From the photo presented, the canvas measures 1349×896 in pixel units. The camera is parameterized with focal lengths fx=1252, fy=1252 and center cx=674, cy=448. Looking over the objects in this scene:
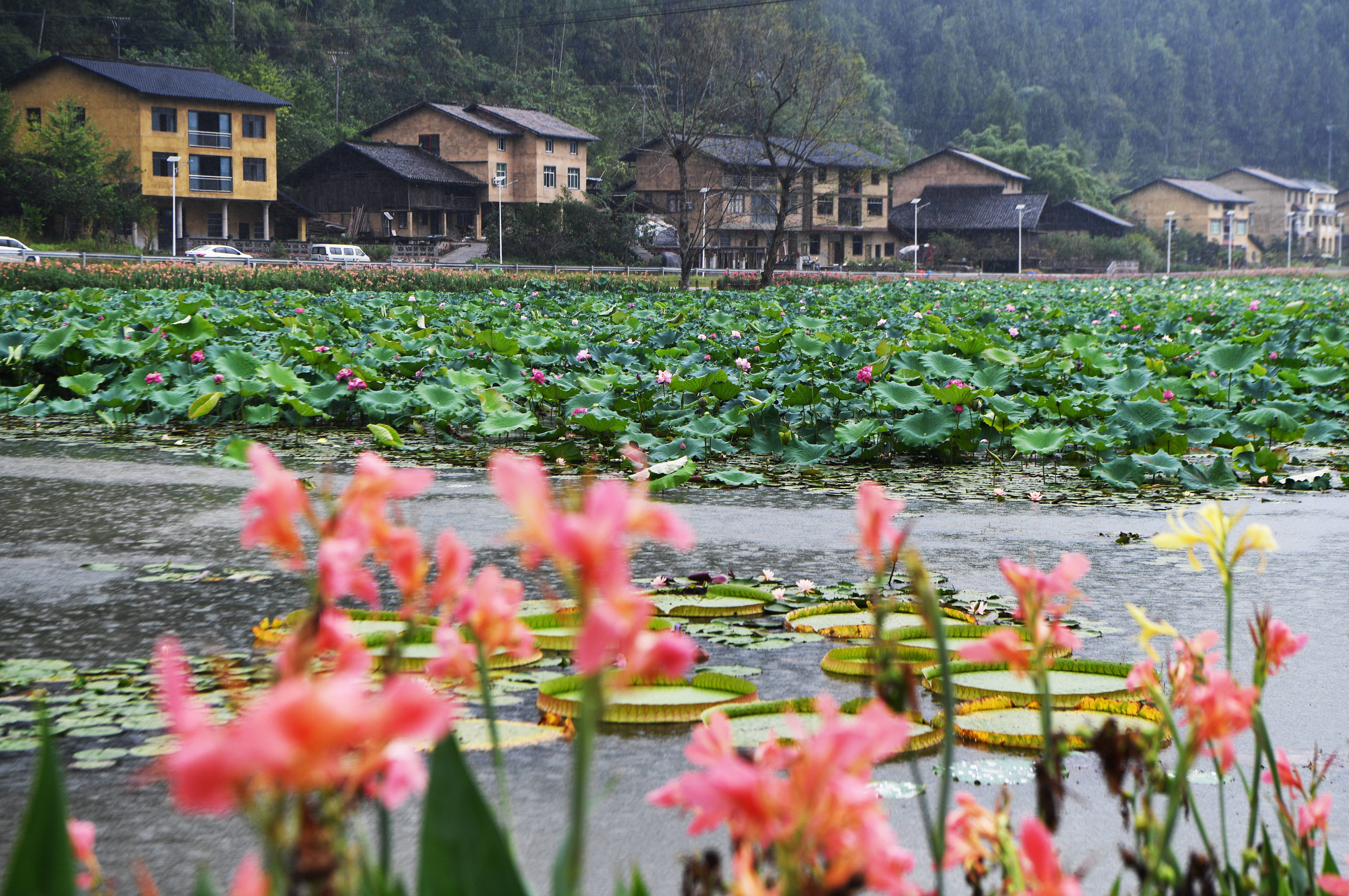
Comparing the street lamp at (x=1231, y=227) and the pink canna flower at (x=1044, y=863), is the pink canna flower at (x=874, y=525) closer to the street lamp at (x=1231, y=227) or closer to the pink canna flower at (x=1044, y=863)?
the pink canna flower at (x=1044, y=863)

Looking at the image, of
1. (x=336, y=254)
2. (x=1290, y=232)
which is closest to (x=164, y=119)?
(x=336, y=254)

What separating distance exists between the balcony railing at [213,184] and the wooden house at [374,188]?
4516mm

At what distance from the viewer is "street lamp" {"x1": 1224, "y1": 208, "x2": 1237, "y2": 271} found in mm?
68125

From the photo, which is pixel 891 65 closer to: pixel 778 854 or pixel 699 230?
pixel 699 230

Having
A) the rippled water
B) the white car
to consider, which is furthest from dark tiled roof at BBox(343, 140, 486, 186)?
the rippled water

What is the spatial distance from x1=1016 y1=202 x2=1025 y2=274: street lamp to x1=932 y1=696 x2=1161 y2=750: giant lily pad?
162 feet

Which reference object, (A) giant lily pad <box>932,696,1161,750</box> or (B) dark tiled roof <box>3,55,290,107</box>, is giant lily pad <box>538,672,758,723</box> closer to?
(A) giant lily pad <box>932,696,1161,750</box>

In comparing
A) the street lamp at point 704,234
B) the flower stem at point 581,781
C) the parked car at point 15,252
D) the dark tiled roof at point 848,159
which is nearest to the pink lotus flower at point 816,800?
the flower stem at point 581,781

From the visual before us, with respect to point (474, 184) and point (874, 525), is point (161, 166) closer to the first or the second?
point (474, 184)

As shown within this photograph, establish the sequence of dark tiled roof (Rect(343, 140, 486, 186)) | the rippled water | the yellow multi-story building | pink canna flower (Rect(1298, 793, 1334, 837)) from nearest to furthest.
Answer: pink canna flower (Rect(1298, 793, 1334, 837))
the rippled water
the yellow multi-story building
dark tiled roof (Rect(343, 140, 486, 186))

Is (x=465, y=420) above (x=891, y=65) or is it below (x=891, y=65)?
below

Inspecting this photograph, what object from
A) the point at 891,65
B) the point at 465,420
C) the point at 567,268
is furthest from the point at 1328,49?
the point at 465,420

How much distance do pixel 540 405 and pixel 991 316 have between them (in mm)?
6316

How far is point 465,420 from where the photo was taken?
704 cm
